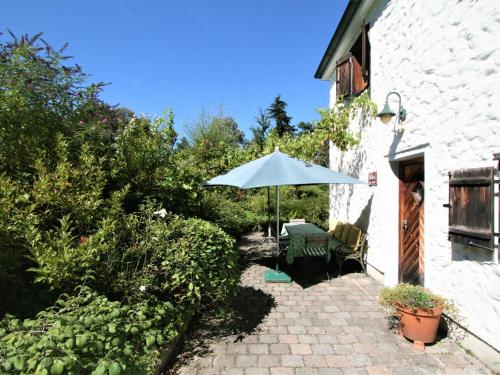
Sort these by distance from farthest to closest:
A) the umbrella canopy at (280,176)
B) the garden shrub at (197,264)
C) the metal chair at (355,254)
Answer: the metal chair at (355,254)
the umbrella canopy at (280,176)
the garden shrub at (197,264)

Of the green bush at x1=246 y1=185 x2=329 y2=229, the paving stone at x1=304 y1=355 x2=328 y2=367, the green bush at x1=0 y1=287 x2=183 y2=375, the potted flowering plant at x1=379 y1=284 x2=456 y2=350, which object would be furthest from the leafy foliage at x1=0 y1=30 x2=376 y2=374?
the green bush at x1=246 y1=185 x2=329 y2=229

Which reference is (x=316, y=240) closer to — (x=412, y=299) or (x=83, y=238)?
(x=412, y=299)

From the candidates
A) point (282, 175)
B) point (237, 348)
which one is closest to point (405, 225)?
point (282, 175)

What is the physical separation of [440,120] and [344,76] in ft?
12.9

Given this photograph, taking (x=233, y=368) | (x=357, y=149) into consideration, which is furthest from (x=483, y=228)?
(x=357, y=149)

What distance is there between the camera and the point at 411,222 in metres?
4.56

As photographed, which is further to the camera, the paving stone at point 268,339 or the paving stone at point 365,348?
the paving stone at point 268,339

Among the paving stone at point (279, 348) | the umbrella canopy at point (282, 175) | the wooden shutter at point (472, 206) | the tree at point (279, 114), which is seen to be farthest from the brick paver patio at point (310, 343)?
the tree at point (279, 114)

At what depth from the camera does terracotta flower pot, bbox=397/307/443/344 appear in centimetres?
309

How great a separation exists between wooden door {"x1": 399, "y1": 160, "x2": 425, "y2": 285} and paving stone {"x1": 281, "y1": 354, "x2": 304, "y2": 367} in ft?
7.72

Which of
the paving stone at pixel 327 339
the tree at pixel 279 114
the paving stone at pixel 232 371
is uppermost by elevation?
the tree at pixel 279 114

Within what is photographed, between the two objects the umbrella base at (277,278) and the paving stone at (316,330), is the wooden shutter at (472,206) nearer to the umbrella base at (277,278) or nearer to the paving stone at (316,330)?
the paving stone at (316,330)

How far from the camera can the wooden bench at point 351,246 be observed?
221 inches

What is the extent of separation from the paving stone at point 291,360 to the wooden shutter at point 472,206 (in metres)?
2.06
